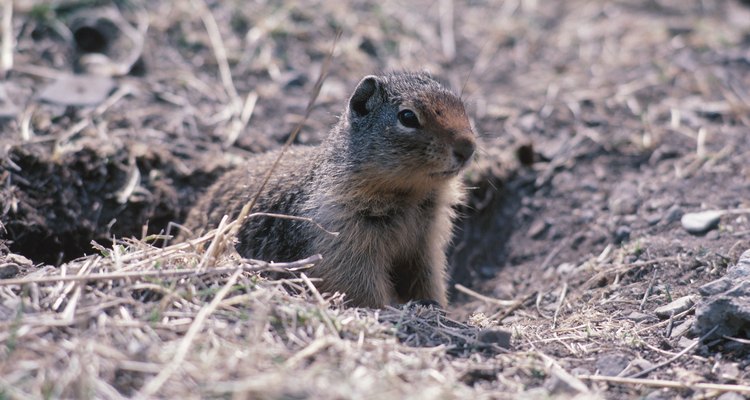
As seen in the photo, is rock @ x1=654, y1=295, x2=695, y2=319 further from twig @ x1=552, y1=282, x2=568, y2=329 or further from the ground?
twig @ x1=552, y1=282, x2=568, y2=329

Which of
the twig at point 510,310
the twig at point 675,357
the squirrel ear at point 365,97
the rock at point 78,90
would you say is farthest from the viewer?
the rock at point 78,90

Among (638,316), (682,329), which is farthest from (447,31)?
(682,329)

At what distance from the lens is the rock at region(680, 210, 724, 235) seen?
5.73 m

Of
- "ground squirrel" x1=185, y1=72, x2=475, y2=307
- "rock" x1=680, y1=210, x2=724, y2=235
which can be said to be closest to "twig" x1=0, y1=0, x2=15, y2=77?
"ground squirrel" x1=185, y1=72, x2=475, y2=307

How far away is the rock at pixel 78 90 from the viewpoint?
720 cm

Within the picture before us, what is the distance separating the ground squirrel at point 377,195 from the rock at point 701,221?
68.3 inches

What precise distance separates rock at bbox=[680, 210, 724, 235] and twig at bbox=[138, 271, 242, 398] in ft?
11.6

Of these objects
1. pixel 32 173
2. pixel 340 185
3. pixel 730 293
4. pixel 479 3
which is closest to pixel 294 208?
pixel 340 185

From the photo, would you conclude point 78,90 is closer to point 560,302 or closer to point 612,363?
point 560,302

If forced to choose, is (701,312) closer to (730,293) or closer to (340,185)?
(730,293)

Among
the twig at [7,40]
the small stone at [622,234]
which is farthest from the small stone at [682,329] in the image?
the twig at [7,40]

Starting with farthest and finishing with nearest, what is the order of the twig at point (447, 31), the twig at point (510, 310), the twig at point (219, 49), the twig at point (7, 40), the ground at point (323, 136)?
the twig at point (447, 31), the twig at point (219, 49), the twig at point (7, 40), the twig at point (510, 310), the ground at point (323, 136)

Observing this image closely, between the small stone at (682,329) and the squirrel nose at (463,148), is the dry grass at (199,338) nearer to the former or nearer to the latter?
the squirrel nose at (463,148)

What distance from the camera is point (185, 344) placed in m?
3.29
